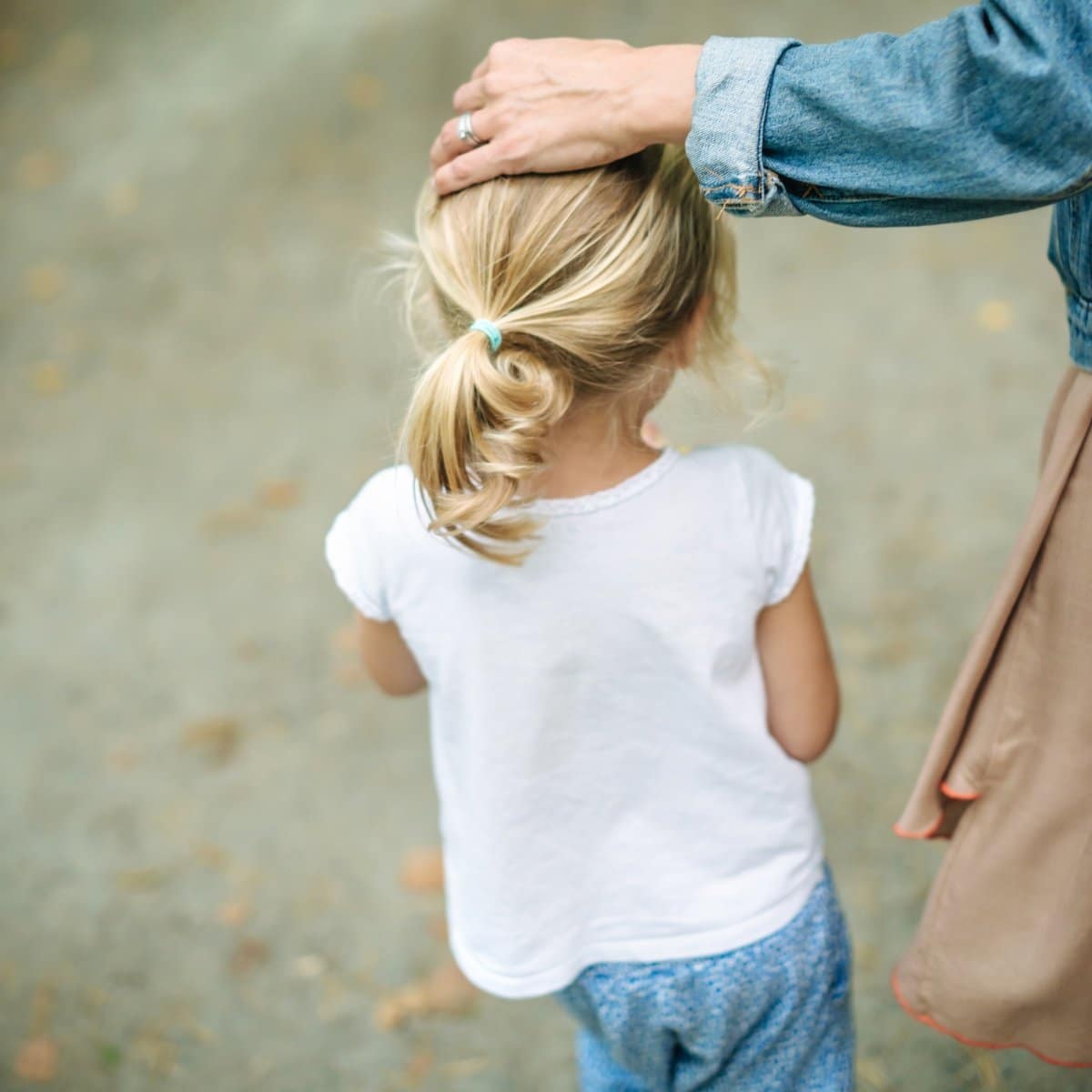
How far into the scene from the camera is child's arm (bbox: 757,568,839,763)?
1.57 meters

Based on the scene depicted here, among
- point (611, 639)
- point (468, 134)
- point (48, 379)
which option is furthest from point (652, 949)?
point (48, 379)

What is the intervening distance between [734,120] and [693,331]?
0.34m

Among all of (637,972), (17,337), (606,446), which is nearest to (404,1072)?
(637,972)

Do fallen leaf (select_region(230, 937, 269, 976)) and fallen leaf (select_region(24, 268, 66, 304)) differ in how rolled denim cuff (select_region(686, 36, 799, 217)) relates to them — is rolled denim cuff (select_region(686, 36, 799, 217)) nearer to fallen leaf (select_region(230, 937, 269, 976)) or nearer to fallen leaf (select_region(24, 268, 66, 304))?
fallen leaf (select_region(230, 937, 269, 976))

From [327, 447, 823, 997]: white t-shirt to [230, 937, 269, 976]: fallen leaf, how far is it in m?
1.06

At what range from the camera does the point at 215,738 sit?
3.04 meters

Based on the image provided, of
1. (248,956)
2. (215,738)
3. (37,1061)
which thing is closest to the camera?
(37,1061)

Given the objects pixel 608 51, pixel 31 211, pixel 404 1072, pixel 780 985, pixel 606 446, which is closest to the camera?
pixel 608 51

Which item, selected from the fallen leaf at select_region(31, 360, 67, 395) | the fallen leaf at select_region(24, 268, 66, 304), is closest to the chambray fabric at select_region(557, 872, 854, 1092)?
the fallen leaf at select_region(31, 360, 67, 395)

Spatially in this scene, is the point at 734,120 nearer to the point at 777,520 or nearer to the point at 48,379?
the point at 777,520

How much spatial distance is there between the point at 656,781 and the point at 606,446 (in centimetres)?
45

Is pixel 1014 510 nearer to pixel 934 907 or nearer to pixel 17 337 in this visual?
pixel 934 907

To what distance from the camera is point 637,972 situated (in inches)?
65.4

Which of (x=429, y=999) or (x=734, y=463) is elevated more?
(x=734, y=463)
